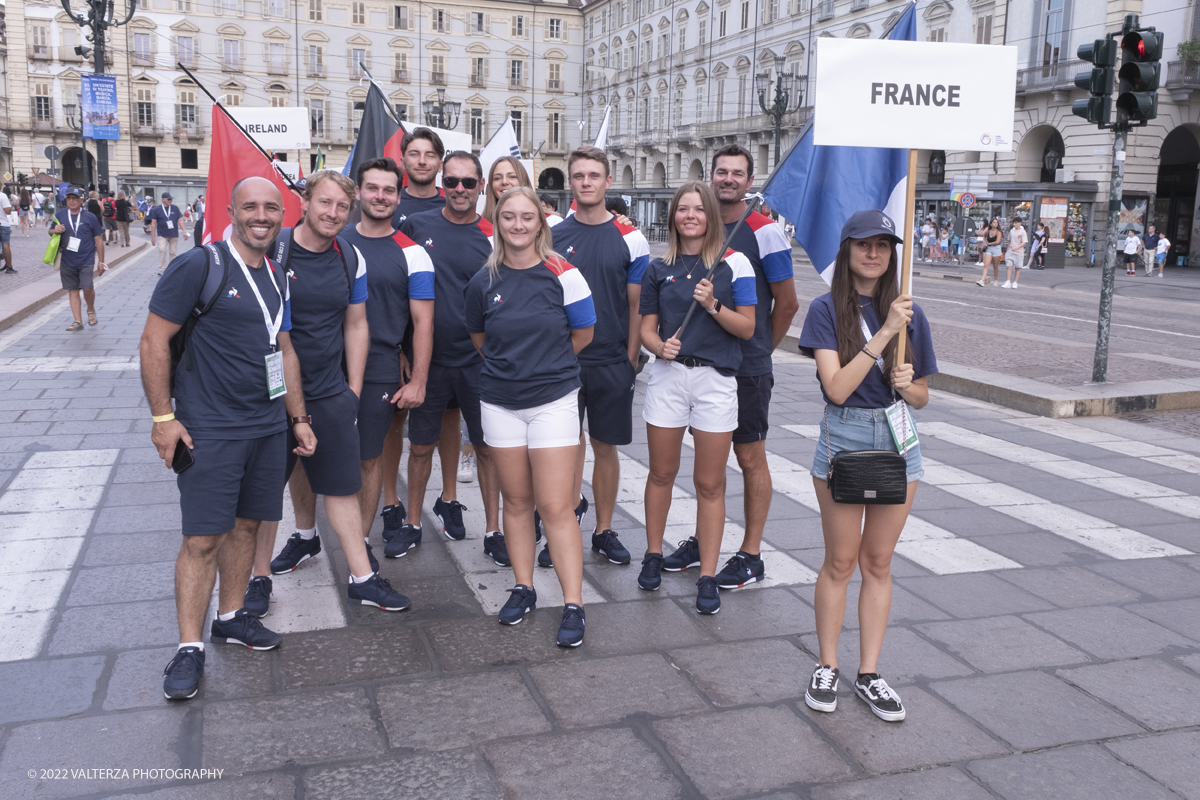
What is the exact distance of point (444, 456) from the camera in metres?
5.43

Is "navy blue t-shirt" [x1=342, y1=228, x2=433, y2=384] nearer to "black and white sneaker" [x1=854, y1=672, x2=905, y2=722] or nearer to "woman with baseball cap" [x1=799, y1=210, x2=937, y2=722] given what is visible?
"woman with baseball cap" [x1=799, y1=210, x2=937, y2=722]

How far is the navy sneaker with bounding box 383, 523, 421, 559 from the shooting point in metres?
4.96

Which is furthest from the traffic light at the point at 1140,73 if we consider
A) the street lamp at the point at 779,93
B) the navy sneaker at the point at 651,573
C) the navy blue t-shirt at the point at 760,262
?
the street lamp at the point at 779,93

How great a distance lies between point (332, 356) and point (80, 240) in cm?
954

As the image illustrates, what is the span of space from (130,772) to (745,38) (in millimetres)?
53650

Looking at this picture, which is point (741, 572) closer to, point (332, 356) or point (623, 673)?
point (623, 673)

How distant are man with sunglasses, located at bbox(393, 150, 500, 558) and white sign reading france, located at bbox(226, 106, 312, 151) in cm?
588

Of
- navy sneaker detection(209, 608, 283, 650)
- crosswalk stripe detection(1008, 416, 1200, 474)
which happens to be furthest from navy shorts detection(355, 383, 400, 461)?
crosswalk stripe detection(1008, 416, 1200, 474)

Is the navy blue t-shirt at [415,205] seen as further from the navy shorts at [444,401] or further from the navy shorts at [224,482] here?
the navy shorts at [224,482]

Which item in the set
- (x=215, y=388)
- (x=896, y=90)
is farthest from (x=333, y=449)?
(x=896, y=90)

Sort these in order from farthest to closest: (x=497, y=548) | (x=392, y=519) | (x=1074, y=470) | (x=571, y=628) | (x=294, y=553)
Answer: (x=1074, y=470) < (x=392, y=519) < (x=497, y=548) < (x=294, y=553) < (x=571, y=628)

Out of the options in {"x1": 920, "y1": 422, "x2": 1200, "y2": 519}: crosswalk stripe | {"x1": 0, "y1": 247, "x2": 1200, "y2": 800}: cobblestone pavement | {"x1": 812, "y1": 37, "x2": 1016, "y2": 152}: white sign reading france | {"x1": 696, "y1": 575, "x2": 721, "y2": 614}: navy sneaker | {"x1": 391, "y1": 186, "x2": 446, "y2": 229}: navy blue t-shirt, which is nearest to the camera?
{"x1": 0, "y1": 247, "x2": 1200, "y2": 800}: cobblestone pavement

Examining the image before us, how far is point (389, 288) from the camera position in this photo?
4.60 metres

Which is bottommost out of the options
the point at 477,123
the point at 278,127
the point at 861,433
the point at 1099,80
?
the point at 861,433
